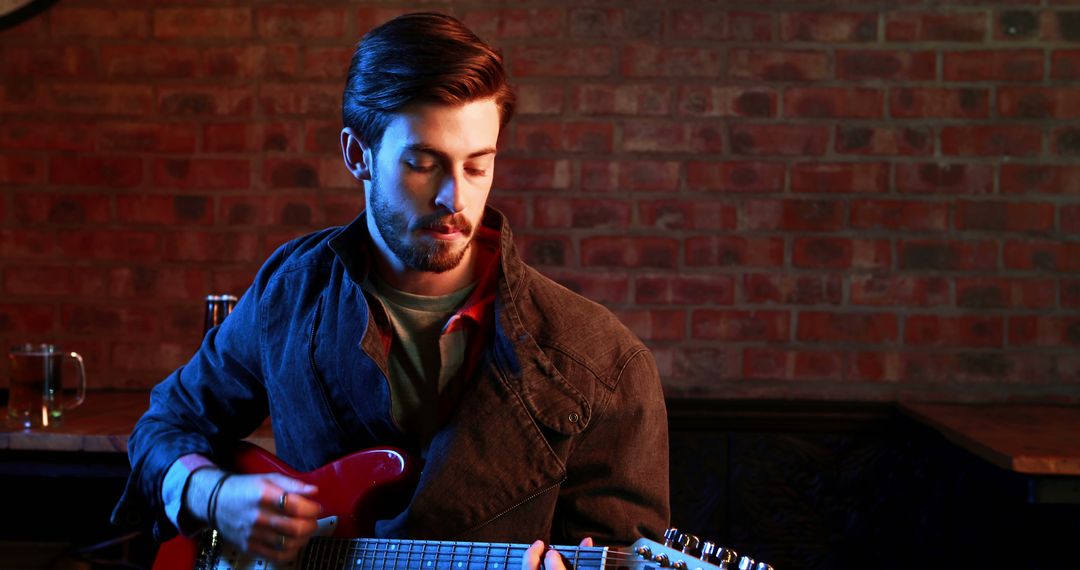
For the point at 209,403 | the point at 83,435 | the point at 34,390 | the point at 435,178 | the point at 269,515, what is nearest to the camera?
the point at 269,515

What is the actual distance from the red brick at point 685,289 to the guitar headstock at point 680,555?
4.59ft

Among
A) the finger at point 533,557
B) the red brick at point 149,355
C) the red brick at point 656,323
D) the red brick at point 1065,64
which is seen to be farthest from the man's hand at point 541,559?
the red brick at point 1065,64

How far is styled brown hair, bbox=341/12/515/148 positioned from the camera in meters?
1.50

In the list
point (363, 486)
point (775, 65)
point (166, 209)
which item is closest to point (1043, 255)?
point (775, 65)

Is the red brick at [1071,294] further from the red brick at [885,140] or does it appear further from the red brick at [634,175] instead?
the red brick at [634,175]

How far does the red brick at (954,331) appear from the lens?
8.59 feet

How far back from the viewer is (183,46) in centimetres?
271

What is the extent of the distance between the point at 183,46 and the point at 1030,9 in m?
2.34

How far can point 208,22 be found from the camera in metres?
2.70

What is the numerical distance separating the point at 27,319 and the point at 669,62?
6.48 ft

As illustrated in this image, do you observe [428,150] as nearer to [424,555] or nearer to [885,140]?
[424,555]

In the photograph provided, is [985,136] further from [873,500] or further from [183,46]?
[183,46]

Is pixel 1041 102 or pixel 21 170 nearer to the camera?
pixel 1041 102

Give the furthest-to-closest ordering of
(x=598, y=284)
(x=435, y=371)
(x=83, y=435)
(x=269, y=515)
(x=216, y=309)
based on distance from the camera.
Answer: (x=598, y=284) < (x=216, y=309) < (x=83, y=435) < (x=435, y=371) < (x=269, y=515)
